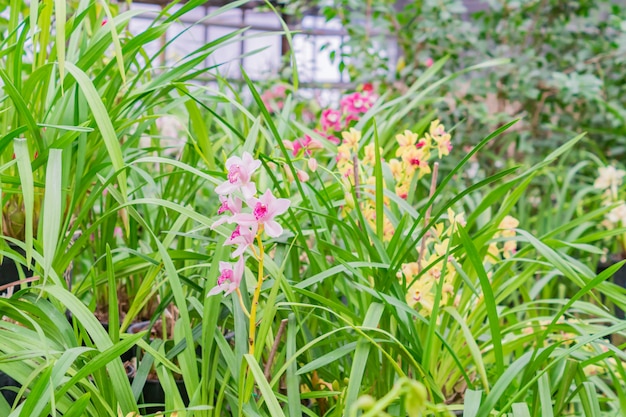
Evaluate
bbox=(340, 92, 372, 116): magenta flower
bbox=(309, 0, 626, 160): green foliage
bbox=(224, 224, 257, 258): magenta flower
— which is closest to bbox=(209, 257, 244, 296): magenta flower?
bbox=(224, 224, 257, 258): magenta flower

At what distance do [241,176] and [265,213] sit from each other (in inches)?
1.7

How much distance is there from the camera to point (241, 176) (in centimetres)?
65

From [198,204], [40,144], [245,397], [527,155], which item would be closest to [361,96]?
[198,204]

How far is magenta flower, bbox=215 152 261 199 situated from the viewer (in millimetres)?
643

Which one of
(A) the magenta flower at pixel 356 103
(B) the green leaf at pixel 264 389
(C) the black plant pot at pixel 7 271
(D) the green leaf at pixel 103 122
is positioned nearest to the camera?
(B) the green leaf at pixel 264 389

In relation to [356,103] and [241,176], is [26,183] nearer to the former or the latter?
[241,176]

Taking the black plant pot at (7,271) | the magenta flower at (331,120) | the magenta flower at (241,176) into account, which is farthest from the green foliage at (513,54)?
the magenta flower at (241,176)

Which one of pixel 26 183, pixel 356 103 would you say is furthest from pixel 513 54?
pixel 26 183

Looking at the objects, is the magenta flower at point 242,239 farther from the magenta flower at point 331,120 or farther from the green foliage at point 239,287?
the magenta flower at point 331,120

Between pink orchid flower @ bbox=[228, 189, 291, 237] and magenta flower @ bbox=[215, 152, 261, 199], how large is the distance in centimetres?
1

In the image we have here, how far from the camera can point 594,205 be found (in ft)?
7.00

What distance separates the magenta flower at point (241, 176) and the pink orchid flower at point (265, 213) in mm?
13

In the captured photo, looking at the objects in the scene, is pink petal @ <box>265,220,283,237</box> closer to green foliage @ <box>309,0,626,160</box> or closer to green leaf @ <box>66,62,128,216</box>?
green leaf @ <box>66,62,128,216</box>

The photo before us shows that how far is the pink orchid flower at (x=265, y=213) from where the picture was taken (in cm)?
64
